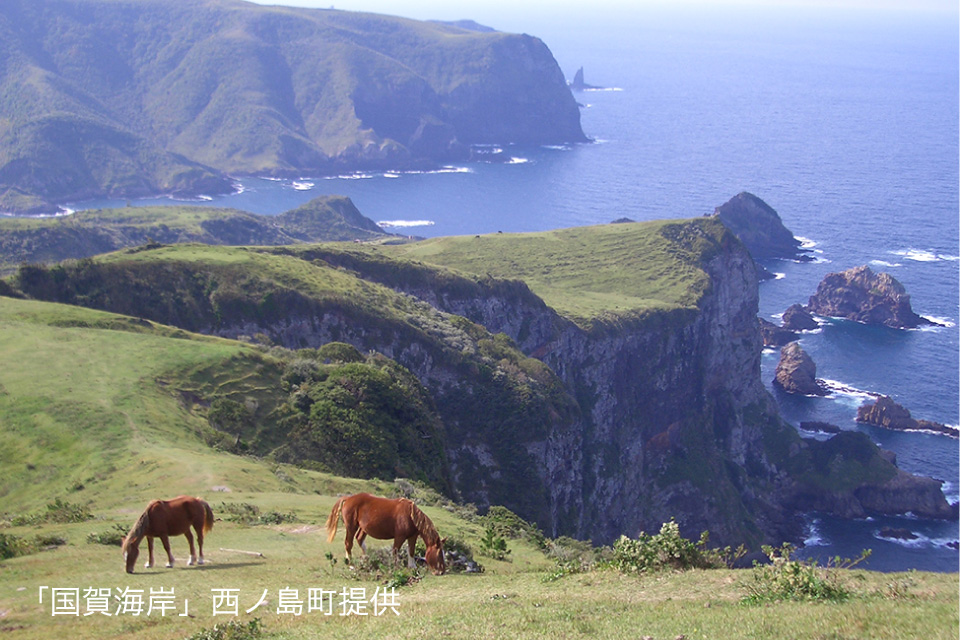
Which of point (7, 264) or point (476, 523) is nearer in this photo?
Answer: point (476, 523)

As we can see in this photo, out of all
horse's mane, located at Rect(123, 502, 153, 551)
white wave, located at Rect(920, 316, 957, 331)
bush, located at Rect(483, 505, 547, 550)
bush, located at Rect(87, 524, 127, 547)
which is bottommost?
white wave, located at Rect(920, 316, 957, 331)

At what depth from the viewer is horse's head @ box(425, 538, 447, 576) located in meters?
21.2

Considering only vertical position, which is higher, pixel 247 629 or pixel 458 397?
pixel 247 629

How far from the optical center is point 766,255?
186m

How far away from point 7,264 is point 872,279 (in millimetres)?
147698

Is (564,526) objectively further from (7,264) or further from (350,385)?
(7,264)

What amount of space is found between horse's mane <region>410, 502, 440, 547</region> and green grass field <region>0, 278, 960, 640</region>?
1.08 metres

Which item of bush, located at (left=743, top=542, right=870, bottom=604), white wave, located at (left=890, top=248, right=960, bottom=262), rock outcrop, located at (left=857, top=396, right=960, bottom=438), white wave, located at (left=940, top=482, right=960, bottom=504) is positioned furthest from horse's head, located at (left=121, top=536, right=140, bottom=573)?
white wave, located at (left=890, top=248, right=960, bottom=262)

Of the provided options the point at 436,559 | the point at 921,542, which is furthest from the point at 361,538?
the point at 921,542

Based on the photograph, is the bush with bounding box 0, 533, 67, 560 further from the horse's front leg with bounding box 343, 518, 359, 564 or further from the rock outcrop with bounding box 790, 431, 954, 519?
the rock outcrop with bounding box 790, 431, 954, 519

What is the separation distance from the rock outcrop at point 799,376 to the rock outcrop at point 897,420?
36.9 ft

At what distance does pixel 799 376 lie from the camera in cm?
12575

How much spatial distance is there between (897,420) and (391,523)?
112 m

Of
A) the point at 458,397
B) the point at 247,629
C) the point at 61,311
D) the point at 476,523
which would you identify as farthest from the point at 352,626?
the point at 458,397
